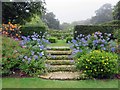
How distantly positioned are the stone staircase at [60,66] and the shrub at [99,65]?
0.38m

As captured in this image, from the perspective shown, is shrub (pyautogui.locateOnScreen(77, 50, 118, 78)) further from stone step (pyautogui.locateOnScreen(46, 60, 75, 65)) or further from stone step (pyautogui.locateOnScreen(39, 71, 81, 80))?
stone step (pyautogui.locateOnScreen(46, 60, 75, 65))

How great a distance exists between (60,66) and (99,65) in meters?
1.55

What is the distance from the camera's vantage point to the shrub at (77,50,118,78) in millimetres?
7465

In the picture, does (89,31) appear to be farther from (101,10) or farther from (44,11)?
(101,10)

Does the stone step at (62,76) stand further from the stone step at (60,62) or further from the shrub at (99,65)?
the stone step at (60,62)

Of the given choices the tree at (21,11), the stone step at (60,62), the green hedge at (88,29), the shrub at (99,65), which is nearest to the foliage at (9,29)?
the tree at (21,11)

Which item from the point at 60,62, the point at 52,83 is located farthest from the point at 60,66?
the point at 52,83

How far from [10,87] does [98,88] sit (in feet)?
6.66

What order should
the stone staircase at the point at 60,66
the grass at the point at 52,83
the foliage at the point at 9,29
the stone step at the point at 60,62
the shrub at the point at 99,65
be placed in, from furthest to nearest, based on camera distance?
1. the foliage at the point at 9,29
2. the stone step at the point at 60,62
3. the stone staircase at the point at 60,66
4. the shrub at the point at 99,65
5. the grass at the point at 52,83

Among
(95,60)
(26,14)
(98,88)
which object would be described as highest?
Result: (26,14)

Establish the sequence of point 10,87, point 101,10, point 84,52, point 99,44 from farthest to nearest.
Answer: point 101,10 → point 99,44 → point 84,52 → point 10,87

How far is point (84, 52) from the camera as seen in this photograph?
28.4 feet

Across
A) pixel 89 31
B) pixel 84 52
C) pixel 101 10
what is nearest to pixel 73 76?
pixel 84 52

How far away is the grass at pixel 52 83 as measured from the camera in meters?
6.69
